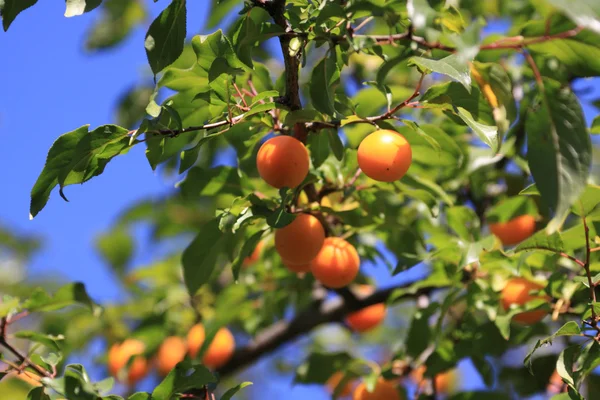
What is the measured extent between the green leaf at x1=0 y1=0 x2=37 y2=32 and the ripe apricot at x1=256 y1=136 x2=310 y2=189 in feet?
1.91

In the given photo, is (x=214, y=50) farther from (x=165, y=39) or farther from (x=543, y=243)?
(x=543, y=243)

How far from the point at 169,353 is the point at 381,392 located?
A: 3.26ft

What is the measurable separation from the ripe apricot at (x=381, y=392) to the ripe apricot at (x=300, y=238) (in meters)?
0.74

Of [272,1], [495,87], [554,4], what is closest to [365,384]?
[495,87]

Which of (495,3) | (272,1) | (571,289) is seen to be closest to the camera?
(272,1)

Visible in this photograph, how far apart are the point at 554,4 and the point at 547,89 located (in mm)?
267

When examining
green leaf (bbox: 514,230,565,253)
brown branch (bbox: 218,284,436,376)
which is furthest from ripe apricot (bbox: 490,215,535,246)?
green leaf (bbox: 514,230,565,253)

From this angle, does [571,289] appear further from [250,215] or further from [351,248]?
[250,215]

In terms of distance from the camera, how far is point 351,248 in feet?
5.73

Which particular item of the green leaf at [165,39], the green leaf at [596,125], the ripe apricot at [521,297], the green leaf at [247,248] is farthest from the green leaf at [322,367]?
the green leaf at [165,39]

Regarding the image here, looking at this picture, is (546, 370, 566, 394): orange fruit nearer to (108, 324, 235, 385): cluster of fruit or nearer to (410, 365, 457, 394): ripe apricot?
(410, 365, 457, 394): ripe apricot

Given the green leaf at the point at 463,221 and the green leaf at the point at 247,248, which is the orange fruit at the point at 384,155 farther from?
the green leaf at the point at 463,221

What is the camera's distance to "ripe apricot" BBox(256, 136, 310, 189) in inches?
56.9

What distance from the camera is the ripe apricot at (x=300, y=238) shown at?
1542mm
